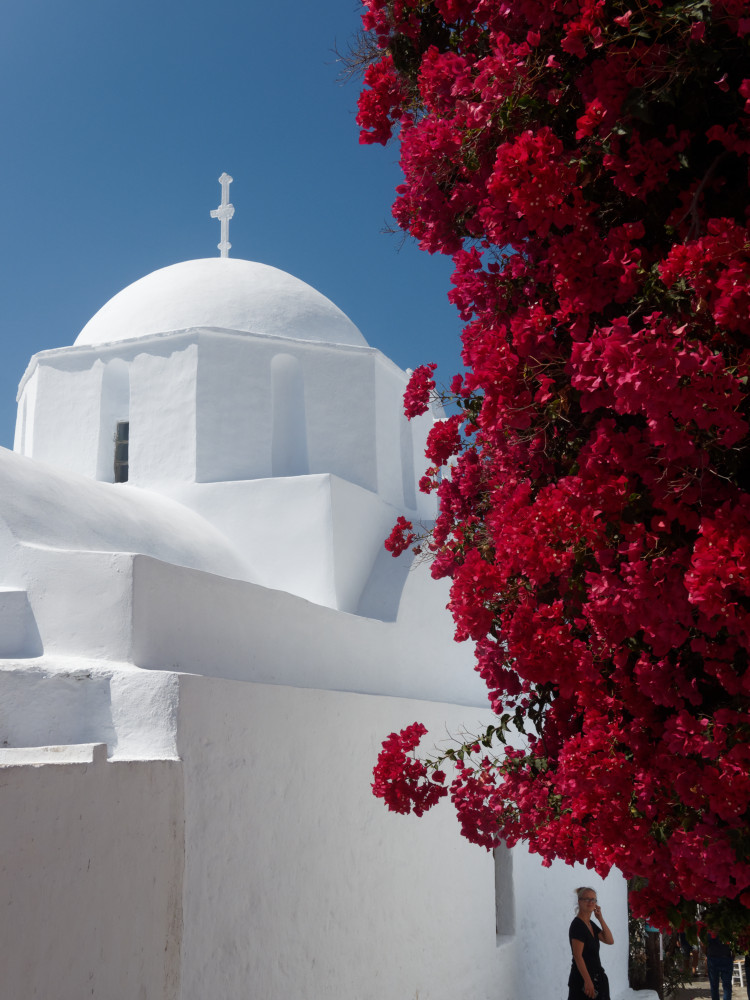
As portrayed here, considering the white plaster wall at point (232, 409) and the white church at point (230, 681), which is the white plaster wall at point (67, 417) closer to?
the white church at point (230, 681)

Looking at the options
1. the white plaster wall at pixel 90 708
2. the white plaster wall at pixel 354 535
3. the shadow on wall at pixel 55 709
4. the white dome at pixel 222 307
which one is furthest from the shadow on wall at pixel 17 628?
the white dome at pixel 222 307

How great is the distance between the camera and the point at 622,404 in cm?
211

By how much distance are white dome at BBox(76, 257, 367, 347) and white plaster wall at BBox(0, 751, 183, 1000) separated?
17.9 ft

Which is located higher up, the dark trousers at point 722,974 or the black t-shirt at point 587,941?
the black t-shirt at point 587,941

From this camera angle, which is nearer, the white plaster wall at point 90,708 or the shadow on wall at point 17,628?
the white plaster wall at point 90,708

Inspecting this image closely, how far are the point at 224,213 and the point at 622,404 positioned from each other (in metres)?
8.79

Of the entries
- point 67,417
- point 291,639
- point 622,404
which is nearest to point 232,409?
point 67,417

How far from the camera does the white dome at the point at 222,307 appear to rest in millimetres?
8985

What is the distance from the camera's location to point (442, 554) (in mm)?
3469

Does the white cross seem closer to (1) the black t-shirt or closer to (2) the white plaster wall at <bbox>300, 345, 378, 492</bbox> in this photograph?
(2) the white plaster wall at <bbox>300, 345, 378, 492</bbox>

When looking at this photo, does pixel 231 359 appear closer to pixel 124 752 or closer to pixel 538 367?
pixel 124 752

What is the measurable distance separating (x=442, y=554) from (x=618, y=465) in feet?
4.00

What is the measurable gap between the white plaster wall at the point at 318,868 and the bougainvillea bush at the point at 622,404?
6.88 feet

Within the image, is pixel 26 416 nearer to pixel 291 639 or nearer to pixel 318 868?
pixel 291 639
